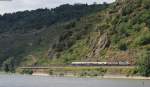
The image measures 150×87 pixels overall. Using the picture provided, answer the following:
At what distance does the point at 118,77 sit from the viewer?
179 m

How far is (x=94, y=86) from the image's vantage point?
427 feet

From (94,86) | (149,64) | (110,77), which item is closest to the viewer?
(94,86)

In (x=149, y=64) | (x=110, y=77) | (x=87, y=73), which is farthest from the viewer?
(x=87, y=73)

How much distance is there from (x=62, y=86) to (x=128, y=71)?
48623 millimetres

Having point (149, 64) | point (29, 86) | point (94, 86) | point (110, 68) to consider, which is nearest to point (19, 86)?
point (29, 86)

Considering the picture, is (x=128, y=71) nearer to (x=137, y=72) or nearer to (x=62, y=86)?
(x=137, y=72)

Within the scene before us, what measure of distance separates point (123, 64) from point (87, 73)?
14.0 metres

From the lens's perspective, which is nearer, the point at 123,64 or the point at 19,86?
the point at 19,86

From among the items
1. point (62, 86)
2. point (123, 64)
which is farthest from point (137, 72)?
point (62, 86)

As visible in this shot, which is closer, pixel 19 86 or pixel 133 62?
pixel 19 86

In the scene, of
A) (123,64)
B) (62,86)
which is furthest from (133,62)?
(62,86)

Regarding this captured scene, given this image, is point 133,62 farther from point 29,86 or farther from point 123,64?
point 29,86

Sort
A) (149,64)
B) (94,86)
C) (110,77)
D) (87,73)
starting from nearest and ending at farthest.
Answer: (94,86)
(149,64)
(110,77)
(87,73)

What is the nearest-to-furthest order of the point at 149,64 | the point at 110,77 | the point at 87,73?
the point at 149,64 → the point at 110,77 → the point at 87,73
